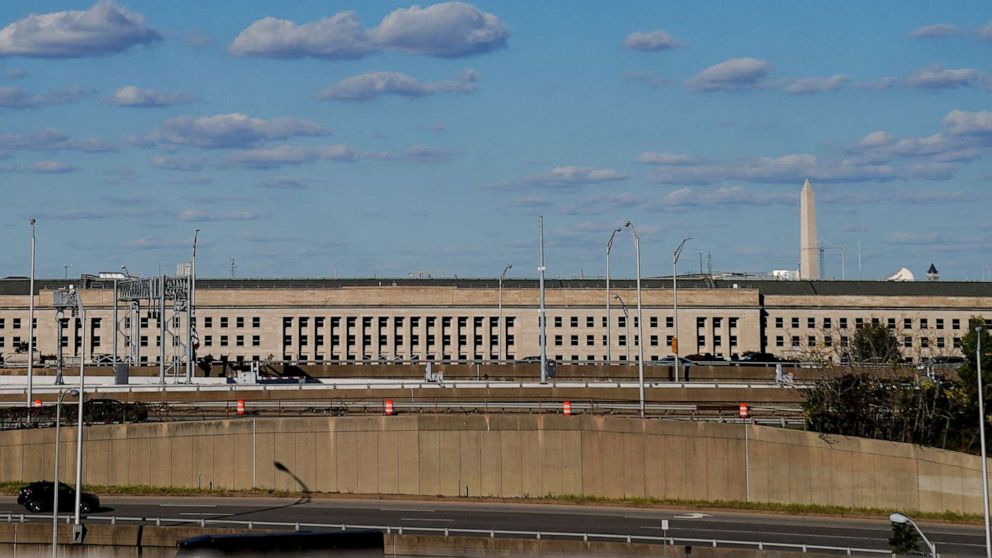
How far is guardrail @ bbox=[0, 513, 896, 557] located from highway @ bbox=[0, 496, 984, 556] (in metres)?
1.16

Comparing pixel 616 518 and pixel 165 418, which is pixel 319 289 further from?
pixel 616 518

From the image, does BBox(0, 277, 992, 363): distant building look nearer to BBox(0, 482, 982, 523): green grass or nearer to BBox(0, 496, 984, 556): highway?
BBox(0, 482, 982, 523): green grass

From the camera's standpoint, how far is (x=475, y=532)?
46969 millimetres

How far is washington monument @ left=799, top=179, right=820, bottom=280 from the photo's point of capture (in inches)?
5615

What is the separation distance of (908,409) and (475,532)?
2396 centimetres

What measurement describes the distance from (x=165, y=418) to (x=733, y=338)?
69.6 m

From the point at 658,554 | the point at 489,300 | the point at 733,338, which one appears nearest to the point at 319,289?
the point at 489,300

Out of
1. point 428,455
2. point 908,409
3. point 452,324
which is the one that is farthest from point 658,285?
point 428,455

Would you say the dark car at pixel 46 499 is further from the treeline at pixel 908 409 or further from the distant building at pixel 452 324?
the distant building at pixel 452 324

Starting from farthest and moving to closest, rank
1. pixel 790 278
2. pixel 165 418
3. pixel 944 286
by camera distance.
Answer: pixel 790 278, pixel 944 286, pixel 165 418

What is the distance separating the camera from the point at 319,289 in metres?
123

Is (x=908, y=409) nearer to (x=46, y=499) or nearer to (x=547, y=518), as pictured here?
(x=547, y=518)

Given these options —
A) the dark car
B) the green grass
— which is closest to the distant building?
the green grass

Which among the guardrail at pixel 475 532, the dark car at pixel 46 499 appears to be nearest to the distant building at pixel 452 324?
the dark car at pixel 46 499
